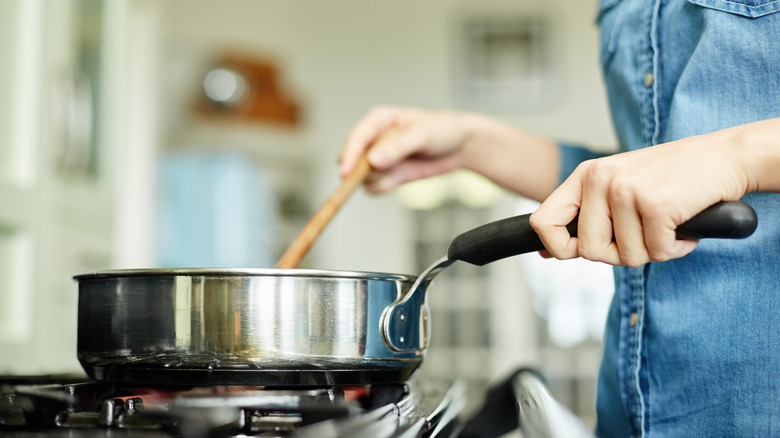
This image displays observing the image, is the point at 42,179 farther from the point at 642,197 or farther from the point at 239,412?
the point at 642,197

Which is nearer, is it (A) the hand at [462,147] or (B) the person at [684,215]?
(B) the person at [684,215]

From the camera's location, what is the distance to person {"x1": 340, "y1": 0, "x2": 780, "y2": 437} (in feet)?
1.49

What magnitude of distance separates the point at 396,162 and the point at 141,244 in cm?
182

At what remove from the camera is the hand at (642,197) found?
1.43 ft

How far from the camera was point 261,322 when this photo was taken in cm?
53

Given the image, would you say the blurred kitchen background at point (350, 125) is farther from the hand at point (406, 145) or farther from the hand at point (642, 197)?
the hand at point (642, 197)

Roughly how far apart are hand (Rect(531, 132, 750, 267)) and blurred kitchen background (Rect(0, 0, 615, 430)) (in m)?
2.09

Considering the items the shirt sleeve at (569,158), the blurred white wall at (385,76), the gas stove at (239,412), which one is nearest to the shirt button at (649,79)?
the shirt sleeve at (569,158)

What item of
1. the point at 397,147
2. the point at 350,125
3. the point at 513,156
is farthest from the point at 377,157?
the point at 350,125

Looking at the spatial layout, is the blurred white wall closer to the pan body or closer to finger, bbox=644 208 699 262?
the pan body

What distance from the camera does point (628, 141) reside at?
727 millimetres

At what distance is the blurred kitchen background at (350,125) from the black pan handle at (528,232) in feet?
6.58

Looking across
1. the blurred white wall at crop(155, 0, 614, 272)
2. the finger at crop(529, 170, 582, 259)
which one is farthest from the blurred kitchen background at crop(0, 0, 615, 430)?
the finger at crop(529, 170, 582, 259)

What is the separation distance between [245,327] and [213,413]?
0.23 ft
